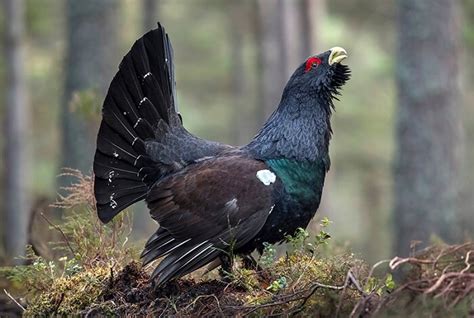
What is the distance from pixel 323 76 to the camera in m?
6.46

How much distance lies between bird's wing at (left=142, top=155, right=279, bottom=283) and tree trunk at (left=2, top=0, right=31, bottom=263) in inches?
488

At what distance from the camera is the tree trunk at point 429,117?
1157 centimetres

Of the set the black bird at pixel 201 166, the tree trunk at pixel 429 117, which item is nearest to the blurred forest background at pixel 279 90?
the tree trunk at pixel 429 117

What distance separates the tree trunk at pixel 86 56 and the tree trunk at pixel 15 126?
604 centimetres

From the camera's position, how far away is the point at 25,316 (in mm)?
5879

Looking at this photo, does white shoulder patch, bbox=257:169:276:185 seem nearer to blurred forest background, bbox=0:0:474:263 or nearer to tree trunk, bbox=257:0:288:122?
blurred forest background, bbox=0:0:474:263

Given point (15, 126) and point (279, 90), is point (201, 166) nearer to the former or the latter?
point (15, 126)

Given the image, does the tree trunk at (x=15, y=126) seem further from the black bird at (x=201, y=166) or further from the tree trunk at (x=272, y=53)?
the black bird at (x=201, y=166)

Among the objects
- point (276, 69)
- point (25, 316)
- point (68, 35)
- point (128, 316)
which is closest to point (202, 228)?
point (128, 316)

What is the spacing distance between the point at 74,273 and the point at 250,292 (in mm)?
1349

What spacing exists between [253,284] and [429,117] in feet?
21.9

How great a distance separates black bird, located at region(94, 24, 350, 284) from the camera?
5797 millimetres

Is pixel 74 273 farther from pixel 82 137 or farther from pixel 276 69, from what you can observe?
pixel 276 69

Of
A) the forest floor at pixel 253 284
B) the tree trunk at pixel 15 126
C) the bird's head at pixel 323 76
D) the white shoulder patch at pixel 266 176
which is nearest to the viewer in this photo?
the forest floor at pixel 253 284
